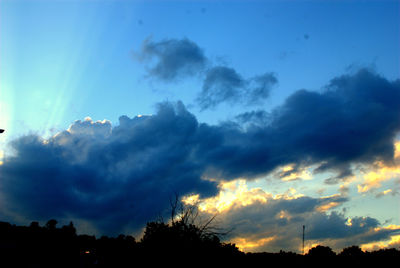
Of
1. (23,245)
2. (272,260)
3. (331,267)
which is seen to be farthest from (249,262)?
(23,245)

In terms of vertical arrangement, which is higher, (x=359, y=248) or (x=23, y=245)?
(x=23, y=245)

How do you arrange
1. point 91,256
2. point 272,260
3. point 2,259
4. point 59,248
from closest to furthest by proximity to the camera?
point 2,259 < point 59,248 < point 91,256 < point 272,260

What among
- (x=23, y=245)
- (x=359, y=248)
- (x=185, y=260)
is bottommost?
(x=359, y=248)

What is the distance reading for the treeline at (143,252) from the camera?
19.1 metres

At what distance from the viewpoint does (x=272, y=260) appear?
3966 centimetres

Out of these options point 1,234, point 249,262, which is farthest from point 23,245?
point 249,262

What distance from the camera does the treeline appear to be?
62.5 feet

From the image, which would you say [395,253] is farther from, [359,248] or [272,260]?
[359,248]

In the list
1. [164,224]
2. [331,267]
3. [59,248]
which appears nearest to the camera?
[164,224]

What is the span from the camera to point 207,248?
19219mm

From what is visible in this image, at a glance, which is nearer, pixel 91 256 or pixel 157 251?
pixel 157 251

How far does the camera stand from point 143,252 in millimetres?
20688

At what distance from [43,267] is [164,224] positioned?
43.4ft

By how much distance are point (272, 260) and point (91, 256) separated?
73.9 feet
